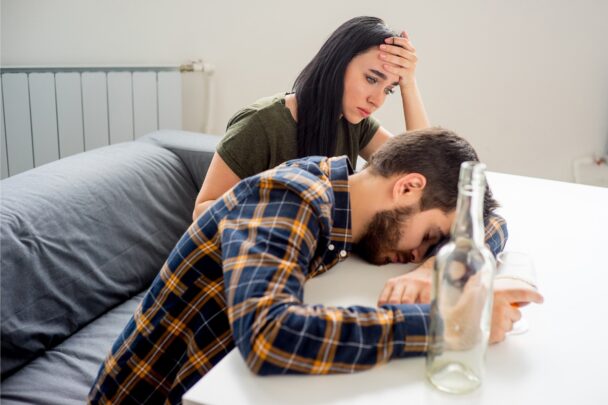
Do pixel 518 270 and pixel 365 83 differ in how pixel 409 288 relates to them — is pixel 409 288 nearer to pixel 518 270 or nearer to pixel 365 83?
pixel 518 270

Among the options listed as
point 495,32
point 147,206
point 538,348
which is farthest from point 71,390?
point 495,32

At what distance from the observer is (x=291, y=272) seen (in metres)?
0.82

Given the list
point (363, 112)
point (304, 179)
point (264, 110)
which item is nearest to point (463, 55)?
point (363, 112)

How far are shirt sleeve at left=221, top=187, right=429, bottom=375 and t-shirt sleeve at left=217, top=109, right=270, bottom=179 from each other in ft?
2.25

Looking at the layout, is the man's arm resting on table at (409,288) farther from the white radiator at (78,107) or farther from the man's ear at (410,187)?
the white radiator at (78,107)

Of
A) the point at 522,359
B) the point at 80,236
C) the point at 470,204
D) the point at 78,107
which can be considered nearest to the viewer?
the point at 470,204

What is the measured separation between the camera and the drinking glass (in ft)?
2.99

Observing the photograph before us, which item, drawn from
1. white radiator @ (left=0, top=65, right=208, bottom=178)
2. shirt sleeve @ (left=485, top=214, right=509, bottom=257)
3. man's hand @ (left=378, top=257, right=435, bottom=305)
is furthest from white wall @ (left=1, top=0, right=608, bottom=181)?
man's hand @ (left=378, top=257, right=435, bottom=305)

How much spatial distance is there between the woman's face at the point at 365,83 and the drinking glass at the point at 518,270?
2.33 feet

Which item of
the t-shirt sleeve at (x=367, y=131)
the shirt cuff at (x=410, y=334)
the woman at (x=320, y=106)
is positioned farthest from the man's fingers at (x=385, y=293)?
the t-shirt sleeve at (x=367, y=131)

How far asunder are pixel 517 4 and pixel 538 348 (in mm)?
1967

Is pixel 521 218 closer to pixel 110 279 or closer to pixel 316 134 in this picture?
pixel 316 134

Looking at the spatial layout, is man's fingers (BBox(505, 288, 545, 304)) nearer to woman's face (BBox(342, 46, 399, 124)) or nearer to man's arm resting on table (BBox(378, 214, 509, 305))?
man's arm resting on table (BBox(378, 214, 509, 305))

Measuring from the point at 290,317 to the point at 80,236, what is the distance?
113 centimetres
